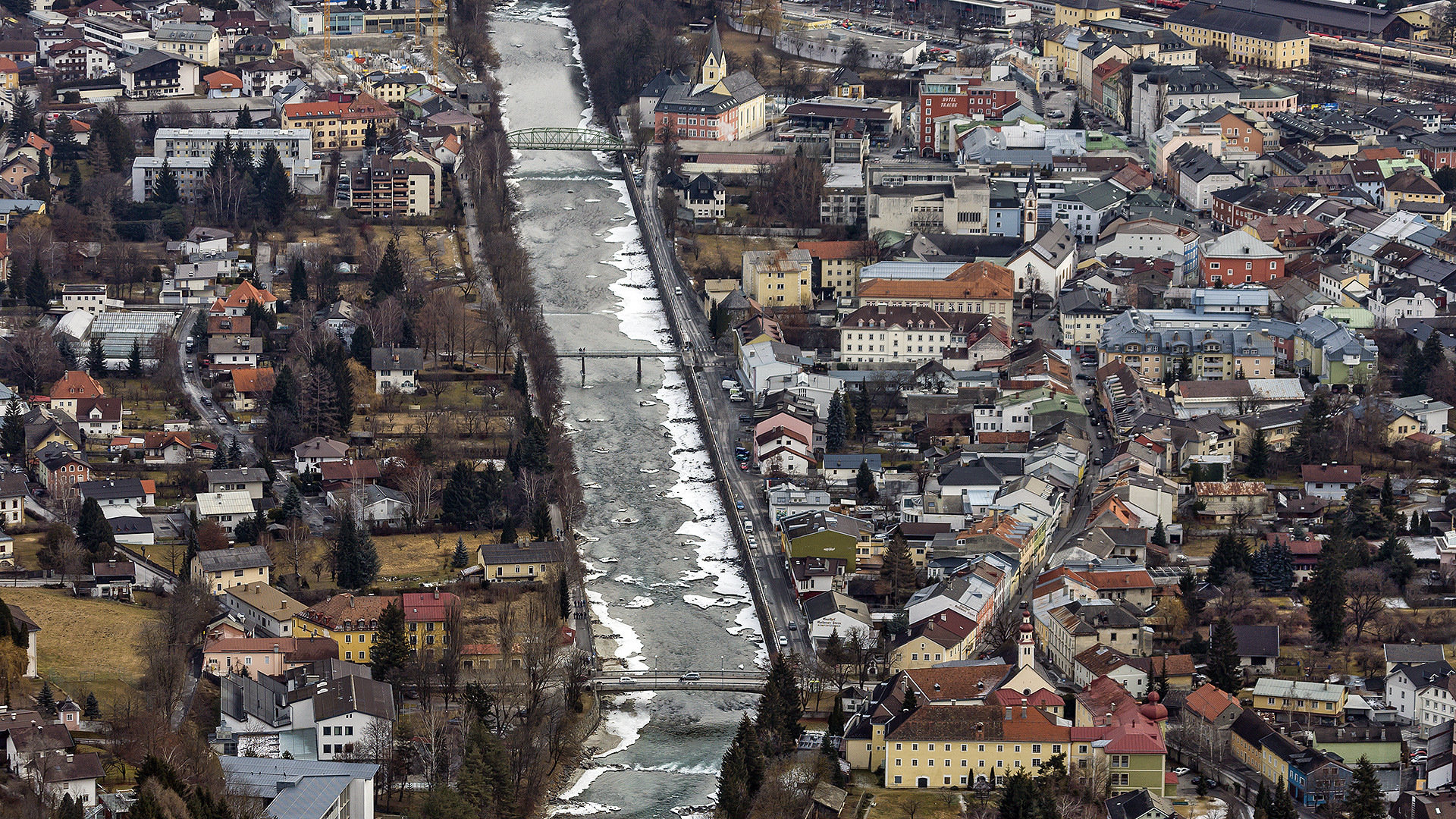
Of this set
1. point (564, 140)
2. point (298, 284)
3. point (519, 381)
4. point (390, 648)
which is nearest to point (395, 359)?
point (519, 381)

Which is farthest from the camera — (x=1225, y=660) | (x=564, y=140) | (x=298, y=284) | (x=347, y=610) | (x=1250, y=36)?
(x=1250, y=36)

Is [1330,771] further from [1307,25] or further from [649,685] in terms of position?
[1307,25]

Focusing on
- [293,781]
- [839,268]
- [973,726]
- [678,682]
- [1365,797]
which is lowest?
[839,268]

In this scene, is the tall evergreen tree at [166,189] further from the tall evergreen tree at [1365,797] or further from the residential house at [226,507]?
the tall evergreen tree at [1365,797]

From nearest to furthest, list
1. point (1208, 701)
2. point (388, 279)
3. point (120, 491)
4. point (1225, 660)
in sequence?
1. point (1208, 701)
2. point (1225, 660)
3. point (120, 491)
4. point (388, 279)

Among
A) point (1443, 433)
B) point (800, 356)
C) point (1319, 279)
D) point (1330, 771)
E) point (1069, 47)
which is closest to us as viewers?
point (1330, 771)

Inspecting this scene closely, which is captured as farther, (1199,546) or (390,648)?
(1199,546)

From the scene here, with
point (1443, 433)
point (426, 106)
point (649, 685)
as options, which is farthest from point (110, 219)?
point (1443, 433)

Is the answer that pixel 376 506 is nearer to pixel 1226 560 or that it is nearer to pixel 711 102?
pixel 1226 560

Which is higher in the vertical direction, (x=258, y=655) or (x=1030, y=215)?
(x=258, y=655)
